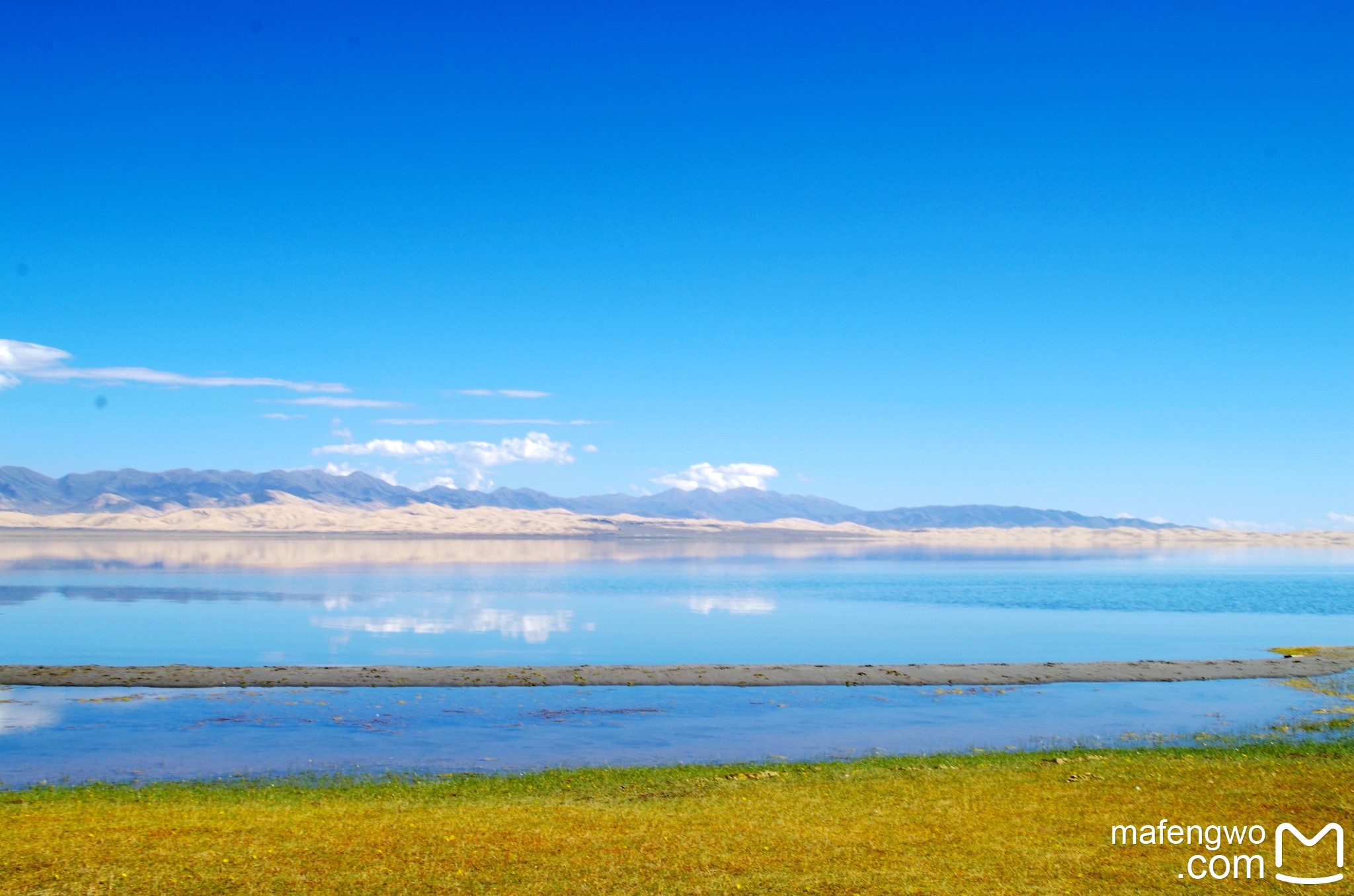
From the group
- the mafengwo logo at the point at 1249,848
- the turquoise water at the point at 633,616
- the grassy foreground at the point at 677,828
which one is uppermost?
the mafengwo logo at the point at 1249,848

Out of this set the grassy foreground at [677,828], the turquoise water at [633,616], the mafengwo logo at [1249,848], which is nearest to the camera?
the grassy foreground at [677,828]

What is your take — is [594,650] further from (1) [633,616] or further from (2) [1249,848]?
(2) [1249,848]

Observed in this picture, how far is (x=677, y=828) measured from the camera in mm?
13141

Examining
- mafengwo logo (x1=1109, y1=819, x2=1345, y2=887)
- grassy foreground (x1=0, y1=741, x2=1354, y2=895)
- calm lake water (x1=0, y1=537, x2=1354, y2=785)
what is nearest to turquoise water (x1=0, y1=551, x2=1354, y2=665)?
calm lake water (x1=0, y1=537, x2=1354, y2=785)

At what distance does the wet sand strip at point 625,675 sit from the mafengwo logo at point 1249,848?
19643 mm

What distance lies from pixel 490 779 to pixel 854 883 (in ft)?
28.3

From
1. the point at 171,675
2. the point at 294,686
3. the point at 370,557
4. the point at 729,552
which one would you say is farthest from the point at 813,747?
the point at 729,552

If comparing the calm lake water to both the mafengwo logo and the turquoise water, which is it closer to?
the turquoise water

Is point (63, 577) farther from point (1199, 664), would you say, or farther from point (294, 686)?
point (1199, 664)

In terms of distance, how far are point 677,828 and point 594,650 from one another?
2717cm

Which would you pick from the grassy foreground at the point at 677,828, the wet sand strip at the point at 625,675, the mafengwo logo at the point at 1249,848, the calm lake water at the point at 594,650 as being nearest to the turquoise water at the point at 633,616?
the calm lake water at the point at 594,650

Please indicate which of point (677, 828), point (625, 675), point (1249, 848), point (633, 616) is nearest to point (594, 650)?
point (625, 675)

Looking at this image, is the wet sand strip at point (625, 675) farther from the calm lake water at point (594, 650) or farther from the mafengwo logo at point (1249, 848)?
the mafengwo logo at point (1249, 848)

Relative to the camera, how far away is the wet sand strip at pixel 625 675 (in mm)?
31047
